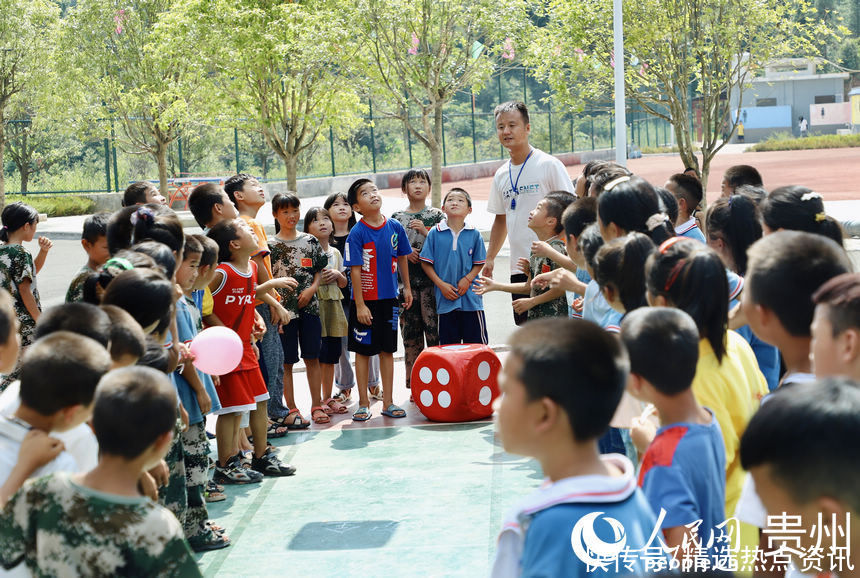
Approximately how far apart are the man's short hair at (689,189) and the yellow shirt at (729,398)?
111 inches

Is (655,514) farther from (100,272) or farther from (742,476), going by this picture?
(100,272)

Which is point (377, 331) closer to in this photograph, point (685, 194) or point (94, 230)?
point (94, 230)

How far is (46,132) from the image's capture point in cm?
3206

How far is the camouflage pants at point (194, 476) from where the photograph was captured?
443cm

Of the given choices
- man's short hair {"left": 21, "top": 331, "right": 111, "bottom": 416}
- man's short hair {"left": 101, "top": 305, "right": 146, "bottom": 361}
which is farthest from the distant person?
man's short hair {"left": 21, "top": 331, "right": 111, "bottom": 416}

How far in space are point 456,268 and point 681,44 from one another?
799 cm

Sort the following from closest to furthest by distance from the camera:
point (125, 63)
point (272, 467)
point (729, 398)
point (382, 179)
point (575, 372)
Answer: point (575, 372) < point (729, 398) < point (272, 467) < point (125, 63) < point (382, 179)

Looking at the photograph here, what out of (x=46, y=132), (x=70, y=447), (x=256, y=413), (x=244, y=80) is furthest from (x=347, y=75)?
(x=46, y=132)

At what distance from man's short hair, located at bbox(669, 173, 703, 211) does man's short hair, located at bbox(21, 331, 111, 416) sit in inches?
152

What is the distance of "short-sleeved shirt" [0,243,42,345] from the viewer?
20.4ft

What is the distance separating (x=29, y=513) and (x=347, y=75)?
15.8m

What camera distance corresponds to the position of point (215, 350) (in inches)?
170

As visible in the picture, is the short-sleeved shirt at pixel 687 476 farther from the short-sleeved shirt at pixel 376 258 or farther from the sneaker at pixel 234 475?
the short-sleeved shirt at pixel 376 258

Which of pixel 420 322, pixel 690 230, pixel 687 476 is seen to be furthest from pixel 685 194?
pixel 687 476
